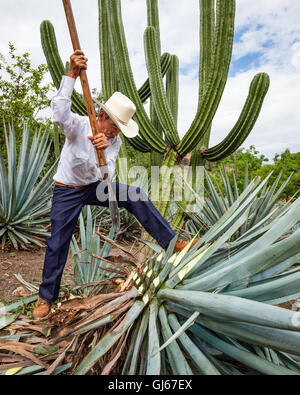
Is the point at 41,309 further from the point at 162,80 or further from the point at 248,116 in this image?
the point at 162,80

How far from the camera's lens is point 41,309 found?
1.92m

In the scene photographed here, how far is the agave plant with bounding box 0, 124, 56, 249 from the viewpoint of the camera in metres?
3.95

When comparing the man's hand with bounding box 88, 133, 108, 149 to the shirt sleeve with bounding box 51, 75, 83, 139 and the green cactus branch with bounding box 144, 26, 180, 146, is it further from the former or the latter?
the green cactus branch with bounding box 144, 26, 180, 146

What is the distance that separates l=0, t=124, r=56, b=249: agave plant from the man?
78.3 inches

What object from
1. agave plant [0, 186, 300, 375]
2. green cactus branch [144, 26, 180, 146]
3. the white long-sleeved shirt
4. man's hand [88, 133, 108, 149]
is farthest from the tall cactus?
agave plant [0, 186, 300, 375]

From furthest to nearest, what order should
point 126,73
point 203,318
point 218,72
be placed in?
point 126,73, point 218,72, point 203,318

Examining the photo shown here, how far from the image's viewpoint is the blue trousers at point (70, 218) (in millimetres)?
2012

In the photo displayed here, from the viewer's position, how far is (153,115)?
583 centimetres

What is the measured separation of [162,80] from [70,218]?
3697mm

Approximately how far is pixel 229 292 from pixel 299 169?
7590mm

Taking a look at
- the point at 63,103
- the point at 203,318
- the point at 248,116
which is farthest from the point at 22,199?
the point at 203,318

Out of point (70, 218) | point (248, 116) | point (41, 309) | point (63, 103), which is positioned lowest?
point (41, 309)
